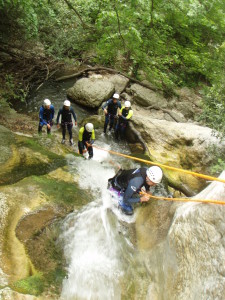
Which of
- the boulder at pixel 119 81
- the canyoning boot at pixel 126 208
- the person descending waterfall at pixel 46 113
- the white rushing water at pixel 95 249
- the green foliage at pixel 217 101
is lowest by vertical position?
the white rushing water at pixel 95 249

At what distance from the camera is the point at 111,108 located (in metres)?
10.2

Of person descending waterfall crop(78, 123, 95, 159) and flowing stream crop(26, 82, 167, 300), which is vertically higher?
person descending waterfall crop(78, 123, 95, 159)

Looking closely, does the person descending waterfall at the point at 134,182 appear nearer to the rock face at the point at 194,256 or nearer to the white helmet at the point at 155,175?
the white helmet at the point at 155,175

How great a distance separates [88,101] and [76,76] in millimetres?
3116

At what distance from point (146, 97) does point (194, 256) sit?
11557mm

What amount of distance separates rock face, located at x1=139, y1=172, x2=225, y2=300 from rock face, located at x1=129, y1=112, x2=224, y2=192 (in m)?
4.11

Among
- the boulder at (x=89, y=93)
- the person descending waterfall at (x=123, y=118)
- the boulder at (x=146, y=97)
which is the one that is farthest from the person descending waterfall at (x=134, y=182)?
the boulder at (x=146, y=97)

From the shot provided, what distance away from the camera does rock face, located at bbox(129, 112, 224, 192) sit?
28.1ft

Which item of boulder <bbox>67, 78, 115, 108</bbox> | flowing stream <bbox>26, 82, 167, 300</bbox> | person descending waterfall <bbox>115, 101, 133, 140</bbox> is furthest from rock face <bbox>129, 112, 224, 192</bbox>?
boulder <bbox>67, 78, 115, 108</bbox>

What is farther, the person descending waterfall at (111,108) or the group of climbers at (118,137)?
the person descending waterfall at (111,108)

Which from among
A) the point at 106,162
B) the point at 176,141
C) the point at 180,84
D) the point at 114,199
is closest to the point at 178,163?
the point at 176,141

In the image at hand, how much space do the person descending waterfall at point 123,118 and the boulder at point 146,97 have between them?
4.20 meters

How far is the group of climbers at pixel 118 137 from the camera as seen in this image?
4903 millimetres

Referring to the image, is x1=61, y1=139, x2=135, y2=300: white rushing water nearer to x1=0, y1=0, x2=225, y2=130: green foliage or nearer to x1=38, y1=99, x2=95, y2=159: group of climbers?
x1=38, y1=99, x2=95, y2=159: group of climbers
